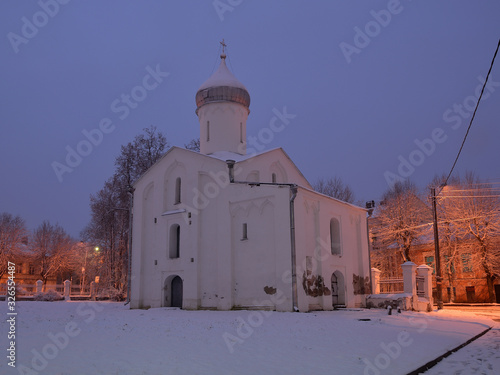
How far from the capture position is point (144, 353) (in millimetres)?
7891

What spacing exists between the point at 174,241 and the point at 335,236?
27.7 ft

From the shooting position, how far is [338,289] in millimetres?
22188

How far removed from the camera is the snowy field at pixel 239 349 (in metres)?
6.96

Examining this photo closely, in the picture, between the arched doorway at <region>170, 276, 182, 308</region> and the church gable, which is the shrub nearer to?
the arched doorway at <region>170, 276, 182, 308</region>

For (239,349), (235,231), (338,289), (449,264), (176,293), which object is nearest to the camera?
(239,349)

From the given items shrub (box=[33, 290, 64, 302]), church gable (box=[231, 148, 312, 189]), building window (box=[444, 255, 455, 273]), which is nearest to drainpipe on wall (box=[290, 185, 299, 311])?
church gable (box=[231, 148, 312, 189])

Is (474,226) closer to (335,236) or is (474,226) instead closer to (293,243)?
(335,236)

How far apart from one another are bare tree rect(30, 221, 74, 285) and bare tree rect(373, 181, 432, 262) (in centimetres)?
3246

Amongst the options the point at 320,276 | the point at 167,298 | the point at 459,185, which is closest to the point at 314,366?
the point at 320,276

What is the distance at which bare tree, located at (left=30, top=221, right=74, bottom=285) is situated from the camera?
46.3m

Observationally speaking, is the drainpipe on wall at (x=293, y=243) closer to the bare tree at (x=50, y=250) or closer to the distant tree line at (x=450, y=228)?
the distant tree line at (x=450, y=228)

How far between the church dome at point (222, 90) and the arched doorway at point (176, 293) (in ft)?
33.1

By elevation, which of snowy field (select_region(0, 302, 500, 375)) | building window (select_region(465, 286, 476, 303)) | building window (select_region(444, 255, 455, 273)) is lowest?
building window (select_region(465, 286, 476, 303))

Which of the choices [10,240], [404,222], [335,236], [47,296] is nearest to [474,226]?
[404,222]
